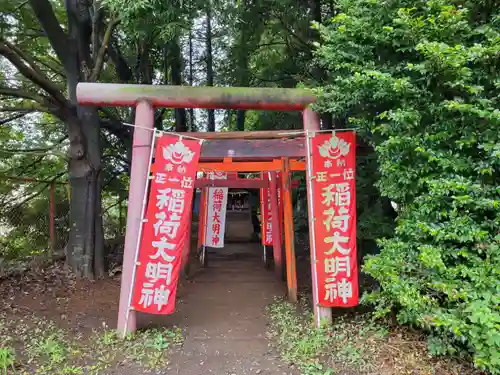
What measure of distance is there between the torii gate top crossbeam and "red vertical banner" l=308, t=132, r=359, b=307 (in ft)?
2.11

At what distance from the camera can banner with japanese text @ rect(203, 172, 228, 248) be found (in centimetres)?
918

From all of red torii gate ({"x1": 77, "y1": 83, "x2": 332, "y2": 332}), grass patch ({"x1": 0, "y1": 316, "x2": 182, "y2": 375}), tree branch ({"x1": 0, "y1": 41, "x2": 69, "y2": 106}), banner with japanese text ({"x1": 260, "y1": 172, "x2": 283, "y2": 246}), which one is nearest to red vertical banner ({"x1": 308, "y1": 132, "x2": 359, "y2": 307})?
red torii gate ({"x1": 77, "y1": 83, "x2": 332, "y2": 332})

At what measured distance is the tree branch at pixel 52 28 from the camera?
6.07 metres

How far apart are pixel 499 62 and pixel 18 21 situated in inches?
329

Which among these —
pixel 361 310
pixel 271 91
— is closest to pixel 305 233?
pixel 361 310

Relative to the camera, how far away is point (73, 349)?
13.7ft

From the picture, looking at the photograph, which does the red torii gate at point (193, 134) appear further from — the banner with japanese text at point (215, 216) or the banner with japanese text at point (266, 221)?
the banner with japanese text at point (215, 216)

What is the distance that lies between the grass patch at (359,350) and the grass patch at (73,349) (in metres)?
1.45

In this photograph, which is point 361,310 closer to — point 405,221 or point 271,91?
point 405,221

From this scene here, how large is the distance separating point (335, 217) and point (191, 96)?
7.87ft

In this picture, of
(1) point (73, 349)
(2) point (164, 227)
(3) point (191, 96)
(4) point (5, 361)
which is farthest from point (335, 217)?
(4) point (5, 361)

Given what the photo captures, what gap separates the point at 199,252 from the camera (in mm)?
10188

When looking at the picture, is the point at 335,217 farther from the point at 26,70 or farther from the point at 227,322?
the point at 26,70

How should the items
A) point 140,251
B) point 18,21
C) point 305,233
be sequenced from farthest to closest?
1. point 305,233
2. point 18,21
3. point 140,251
